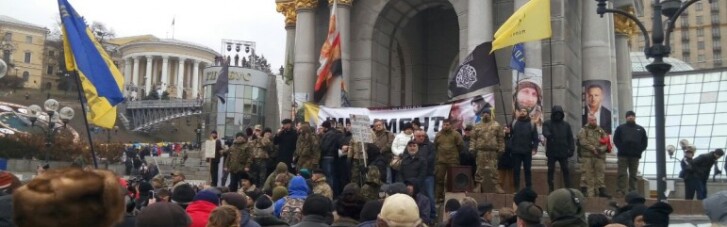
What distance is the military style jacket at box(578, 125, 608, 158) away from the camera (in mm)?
15203

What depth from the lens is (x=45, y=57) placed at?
12650 centimetres

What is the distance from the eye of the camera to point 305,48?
23.8 metres

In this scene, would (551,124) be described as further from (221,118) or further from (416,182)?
(221,118)

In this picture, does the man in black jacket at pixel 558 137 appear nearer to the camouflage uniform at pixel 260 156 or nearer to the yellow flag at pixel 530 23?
the yellow flag at pixel 530 23

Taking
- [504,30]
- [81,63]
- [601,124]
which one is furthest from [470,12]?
[81,63]

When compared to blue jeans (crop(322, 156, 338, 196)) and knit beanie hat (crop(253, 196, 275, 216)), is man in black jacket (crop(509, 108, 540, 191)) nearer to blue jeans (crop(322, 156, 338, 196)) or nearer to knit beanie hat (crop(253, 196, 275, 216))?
blue jeans (crop(322, 156, 338, 196))

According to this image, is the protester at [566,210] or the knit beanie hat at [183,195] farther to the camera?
A: the knit beanie hat at [183,195]

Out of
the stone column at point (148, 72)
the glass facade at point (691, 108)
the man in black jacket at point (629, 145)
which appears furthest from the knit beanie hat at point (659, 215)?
the stone column at point (148, 72)

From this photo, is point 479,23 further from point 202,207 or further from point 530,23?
point 202,207

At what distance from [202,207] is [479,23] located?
46.1ft

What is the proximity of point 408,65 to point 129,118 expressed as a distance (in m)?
82.0

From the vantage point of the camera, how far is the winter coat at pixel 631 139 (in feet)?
50.1

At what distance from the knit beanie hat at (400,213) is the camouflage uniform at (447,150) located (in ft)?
31.6

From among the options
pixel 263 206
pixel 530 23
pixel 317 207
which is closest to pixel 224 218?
pixel 317 207
